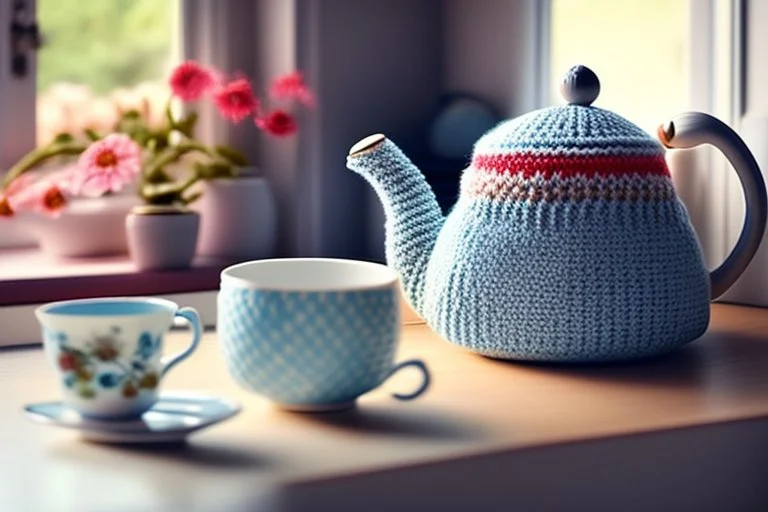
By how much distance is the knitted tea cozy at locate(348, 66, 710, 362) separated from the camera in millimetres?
830

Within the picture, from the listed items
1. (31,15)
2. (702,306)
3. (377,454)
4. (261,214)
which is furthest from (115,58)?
(377,454)

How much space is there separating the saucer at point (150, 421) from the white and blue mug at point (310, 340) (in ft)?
0.10

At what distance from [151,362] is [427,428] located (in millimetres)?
153

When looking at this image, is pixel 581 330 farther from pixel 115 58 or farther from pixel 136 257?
pixel 115 58

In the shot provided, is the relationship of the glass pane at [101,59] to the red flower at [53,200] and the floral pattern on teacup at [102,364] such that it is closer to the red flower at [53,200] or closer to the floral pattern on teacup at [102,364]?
the red flower at [53,200]

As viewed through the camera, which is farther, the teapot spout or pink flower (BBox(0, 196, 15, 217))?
pink flower (BBox(0, 196, 15, 217))

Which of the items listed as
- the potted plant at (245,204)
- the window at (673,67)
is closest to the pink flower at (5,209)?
the potted plant at (245,204)

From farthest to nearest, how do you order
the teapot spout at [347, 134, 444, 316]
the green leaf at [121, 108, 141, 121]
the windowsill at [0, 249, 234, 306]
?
the green leaf at [121, 108, 141, 121] < the windowsill at [0, 249, 234, 306] < the teapot spout at [347, 134, 444, 316]

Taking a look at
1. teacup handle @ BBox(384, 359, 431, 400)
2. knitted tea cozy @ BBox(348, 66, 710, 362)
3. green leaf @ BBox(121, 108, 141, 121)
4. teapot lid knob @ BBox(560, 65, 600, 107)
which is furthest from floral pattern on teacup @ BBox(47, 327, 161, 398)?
green leaf @ BBox(121, 108, 141, 121)

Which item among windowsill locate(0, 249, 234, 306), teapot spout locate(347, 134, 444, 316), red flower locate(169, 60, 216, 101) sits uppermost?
red flower locate(169, 60, 216, 101)

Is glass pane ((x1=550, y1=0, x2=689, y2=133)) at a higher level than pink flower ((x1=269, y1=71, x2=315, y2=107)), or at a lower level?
higher

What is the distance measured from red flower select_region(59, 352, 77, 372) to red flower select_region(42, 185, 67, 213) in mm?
1023

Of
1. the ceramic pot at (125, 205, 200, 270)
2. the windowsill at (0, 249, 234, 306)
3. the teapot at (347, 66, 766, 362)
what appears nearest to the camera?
the teapot at (347, 66, 766, 362)

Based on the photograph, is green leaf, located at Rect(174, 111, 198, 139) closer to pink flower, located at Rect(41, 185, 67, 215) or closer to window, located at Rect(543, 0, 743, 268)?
pink flower, located at Rect(41, 185, 67, 215)
